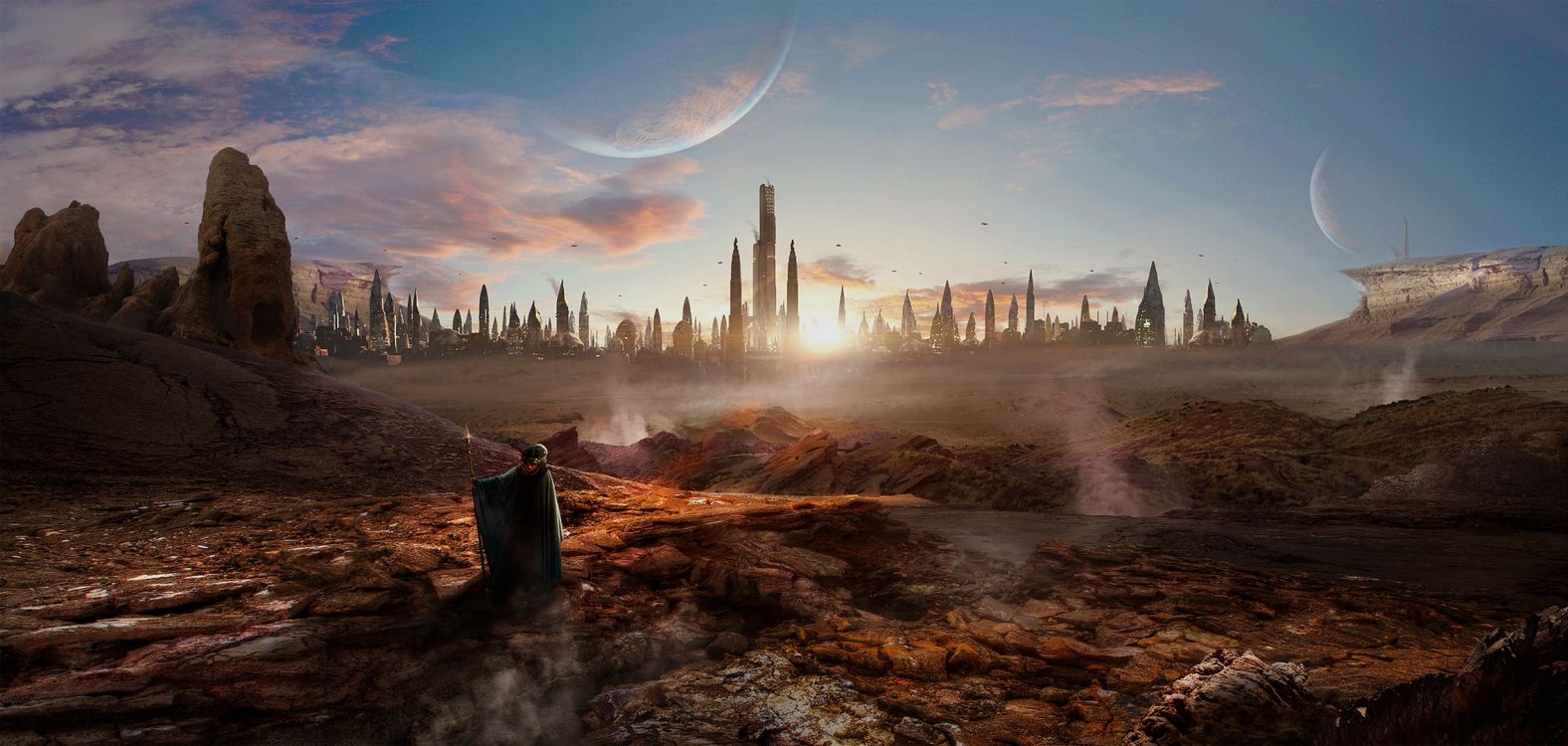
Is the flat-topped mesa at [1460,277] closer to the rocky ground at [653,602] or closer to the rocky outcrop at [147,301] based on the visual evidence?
the rocky ground at [653,602]

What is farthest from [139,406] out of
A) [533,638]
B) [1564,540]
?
[1564,540]

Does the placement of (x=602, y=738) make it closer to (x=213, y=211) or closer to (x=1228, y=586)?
(x=1228, y=586)

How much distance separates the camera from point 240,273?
2116cm

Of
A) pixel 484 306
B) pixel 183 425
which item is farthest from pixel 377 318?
pixel 183 425

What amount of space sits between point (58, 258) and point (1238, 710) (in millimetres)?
35557

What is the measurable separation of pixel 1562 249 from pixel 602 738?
161 m

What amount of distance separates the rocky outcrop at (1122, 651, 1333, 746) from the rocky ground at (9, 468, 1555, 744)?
44 cm

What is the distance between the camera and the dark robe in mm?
7473

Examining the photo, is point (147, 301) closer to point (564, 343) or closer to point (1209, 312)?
point (564, 343)

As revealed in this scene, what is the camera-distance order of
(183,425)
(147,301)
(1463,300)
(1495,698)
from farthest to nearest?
(1463,300)
(147,301)
(183,425)
(1495,698)

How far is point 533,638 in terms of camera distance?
6.84 metres

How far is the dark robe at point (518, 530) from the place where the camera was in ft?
24.5

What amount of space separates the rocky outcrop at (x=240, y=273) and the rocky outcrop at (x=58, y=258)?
4670 millimetres

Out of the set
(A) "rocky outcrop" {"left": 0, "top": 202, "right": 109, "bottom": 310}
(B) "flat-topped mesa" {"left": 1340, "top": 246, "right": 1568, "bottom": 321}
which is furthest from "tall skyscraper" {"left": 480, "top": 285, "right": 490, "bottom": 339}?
(B) "flat-topped mesa" {"left": 1340, "top": 246, "right": 1568, "bottom": 321}
